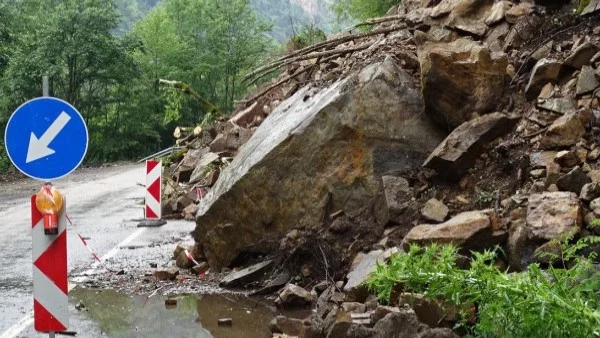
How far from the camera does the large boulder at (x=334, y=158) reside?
793 centimetres

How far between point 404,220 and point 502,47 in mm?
2872

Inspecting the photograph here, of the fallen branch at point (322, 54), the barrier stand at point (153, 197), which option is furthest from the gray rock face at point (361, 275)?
the barrier stand at point (153, 197)

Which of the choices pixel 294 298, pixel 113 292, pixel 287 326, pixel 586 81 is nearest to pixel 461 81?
pixel 586 81

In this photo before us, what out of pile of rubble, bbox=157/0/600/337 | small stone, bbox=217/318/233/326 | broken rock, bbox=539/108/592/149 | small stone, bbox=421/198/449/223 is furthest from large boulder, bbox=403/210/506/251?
small stone, bbox=217/318/233/326

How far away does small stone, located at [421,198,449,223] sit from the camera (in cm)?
691

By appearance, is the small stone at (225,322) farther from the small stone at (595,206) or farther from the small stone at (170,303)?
the small stone at (595,206)

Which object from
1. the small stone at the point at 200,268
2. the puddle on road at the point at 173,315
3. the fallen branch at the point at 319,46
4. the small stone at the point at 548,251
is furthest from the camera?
the fallen branch at the point at 319,46

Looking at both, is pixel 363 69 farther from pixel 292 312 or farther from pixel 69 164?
pixel 69 164

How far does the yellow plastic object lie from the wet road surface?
131cm

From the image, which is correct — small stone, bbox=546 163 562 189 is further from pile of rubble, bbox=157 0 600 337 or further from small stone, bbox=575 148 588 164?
small stone, bbox=575 148 588 164

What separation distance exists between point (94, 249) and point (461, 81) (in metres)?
6.44

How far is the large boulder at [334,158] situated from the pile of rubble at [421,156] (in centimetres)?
2

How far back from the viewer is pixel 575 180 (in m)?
6.20

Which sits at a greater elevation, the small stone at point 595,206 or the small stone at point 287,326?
the small stone at point 595,206
